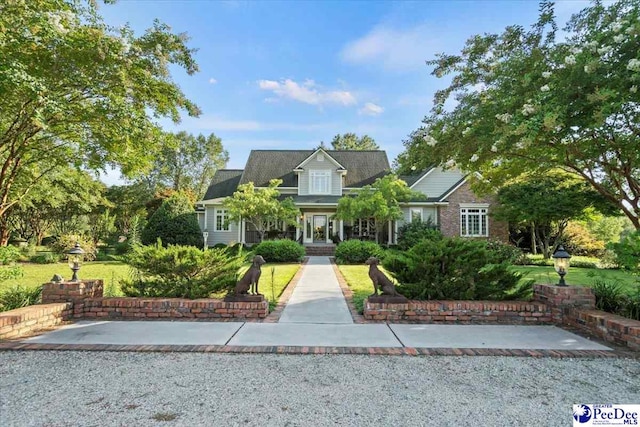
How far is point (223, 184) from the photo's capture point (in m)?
27.6

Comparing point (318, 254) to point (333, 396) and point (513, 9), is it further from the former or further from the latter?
point (333, 396)

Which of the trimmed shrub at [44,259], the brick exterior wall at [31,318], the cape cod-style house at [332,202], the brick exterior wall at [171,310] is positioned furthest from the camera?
the cape cod-style house at [332,202]

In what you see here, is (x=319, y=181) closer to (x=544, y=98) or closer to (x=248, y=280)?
(x=544, y=98)

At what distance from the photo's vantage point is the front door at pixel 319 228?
24141 mm

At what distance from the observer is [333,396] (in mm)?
3129

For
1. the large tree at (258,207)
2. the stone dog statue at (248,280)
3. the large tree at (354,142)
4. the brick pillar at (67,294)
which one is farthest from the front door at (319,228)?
the large tree at (354,142)

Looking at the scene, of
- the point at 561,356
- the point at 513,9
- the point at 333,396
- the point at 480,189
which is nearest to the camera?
the point at 333,396

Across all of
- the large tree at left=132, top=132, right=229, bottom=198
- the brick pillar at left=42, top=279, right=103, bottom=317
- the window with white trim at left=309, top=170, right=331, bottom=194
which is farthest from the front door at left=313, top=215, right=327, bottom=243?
A: the large tree at left=132, top=132, right=229, bottom=198

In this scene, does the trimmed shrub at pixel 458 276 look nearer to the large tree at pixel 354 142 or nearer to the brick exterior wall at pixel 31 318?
the brick exterior wall at pixel 31 318

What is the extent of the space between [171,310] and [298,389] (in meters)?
3.57

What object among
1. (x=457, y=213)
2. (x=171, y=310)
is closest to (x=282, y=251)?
(x=171, y=310)

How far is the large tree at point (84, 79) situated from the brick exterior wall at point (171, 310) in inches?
137

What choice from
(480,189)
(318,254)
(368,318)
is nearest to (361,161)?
(318,254)

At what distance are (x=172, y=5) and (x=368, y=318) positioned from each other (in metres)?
9.02
